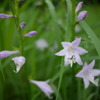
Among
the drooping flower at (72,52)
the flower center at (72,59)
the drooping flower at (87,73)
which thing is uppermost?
the drooping flower at (72,52)

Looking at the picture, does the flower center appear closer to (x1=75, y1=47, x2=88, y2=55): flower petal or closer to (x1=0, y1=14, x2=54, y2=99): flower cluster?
(x1=75, y1=47, x2=88, y2=55): flower petal

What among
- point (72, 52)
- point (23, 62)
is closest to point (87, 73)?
point (72, 52)

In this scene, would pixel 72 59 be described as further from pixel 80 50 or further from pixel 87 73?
pixel 87 73

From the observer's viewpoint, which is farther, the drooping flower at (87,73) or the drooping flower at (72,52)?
the drooping flower at (87,73)

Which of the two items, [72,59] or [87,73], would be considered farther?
[87,73]

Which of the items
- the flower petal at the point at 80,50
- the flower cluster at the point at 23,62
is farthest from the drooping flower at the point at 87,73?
the flower cluster at the point at 23,62

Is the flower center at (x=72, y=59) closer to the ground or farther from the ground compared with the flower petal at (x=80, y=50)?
closer to the ground

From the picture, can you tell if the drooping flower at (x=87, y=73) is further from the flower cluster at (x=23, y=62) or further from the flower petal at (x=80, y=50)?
the flower cluster at (x=23, y=62)

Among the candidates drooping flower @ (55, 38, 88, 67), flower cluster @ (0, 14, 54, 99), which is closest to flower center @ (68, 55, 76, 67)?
drooping flower @ (55, 38, 88, 67)

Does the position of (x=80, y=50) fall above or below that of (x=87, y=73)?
above

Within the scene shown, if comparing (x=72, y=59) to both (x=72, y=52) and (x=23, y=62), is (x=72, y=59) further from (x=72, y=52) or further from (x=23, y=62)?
(x=23, y=62)
